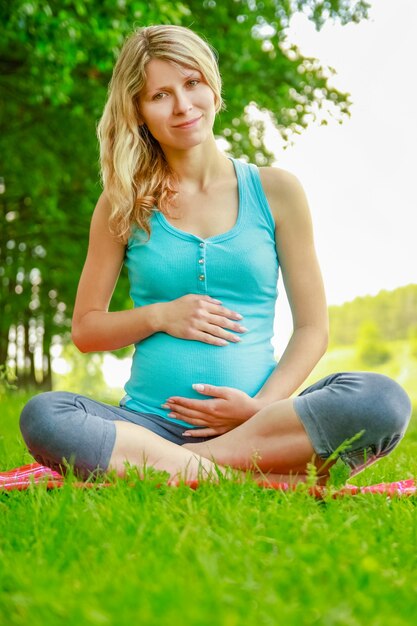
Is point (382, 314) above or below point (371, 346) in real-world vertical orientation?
above

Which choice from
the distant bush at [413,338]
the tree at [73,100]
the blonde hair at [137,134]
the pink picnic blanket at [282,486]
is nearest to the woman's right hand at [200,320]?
the blonde hair at [137,134]

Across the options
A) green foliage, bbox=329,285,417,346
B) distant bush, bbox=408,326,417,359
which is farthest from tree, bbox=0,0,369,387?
distant bush, bbox=408,326,417,359

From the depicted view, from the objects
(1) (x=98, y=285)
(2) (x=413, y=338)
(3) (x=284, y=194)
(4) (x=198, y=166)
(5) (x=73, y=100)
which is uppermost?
(5) (x=73, y=100)

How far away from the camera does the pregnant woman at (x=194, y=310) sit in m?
3.04

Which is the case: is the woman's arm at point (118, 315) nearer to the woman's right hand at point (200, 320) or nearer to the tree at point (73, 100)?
the woman's right hand at point (200, 320)

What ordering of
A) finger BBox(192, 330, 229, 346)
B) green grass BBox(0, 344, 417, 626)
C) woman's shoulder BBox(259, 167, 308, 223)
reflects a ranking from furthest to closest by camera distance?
woman's shoulder BBox(259, 167, 308, 223), finger BBox(192, 330, 229, 346), green grass BBox(0, 344, 417, 626)

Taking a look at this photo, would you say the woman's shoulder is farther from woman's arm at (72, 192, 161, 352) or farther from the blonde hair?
woman's arm at (72, 192, 161, 352)

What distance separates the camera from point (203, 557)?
5.83ft

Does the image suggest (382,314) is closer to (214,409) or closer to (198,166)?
(198,166)

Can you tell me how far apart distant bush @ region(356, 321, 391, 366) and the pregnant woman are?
2471cm

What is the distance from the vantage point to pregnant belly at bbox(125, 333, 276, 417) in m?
3.33

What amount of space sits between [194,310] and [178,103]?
2.80ft

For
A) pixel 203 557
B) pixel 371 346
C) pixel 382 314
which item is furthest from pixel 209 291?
pixel 382 314

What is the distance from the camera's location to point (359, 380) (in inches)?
118
